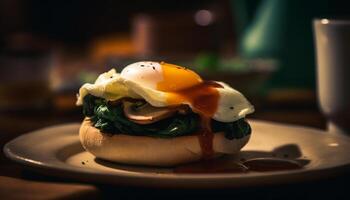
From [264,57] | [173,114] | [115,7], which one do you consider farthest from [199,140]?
[115,7]

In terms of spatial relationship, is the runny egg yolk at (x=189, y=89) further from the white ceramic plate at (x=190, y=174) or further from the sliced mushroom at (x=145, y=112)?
the white ceramic plate at (x=190, y=174)

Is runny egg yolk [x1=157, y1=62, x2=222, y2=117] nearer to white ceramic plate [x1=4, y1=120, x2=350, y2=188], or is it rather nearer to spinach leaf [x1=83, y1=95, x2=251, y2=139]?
spinach leaf [x1=83, y1=95, x2=251, y2=139]

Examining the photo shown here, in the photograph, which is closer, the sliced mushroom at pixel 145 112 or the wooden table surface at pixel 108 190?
the wooden table surface at pixel 108 190

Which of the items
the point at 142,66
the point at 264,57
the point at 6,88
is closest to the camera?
the point at 142,66

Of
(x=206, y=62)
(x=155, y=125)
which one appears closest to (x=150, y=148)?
(x=155, y=125)

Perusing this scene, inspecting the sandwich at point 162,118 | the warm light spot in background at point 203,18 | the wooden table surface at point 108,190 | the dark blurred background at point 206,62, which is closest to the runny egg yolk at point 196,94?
the sandwich at point 162,118

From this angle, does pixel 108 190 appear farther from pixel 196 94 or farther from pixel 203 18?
pixel 203 18

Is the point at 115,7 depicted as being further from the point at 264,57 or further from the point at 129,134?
the point at 129,134
